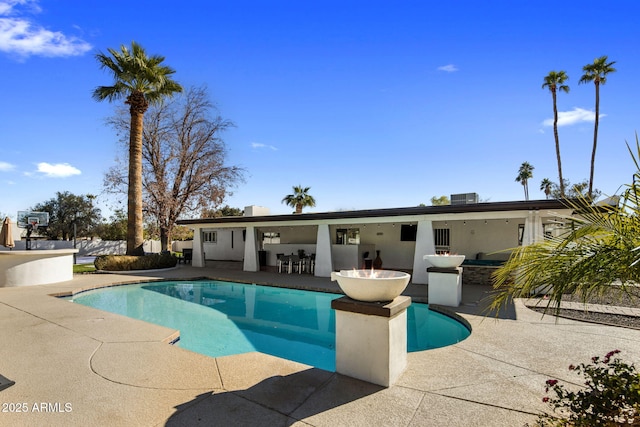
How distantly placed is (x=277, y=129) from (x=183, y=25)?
383 inches

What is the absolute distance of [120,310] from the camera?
32.9ft

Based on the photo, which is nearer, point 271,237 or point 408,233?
point 408,233

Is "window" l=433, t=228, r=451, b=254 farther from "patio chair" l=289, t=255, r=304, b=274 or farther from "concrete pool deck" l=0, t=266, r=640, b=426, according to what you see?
"concrete pool deck" l=0, t=266, r=640, b=426

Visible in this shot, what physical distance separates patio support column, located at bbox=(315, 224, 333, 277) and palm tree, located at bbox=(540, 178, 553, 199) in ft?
129

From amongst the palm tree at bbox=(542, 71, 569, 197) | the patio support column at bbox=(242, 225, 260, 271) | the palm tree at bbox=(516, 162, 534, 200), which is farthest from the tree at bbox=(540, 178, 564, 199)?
the patio support column at bbox=(242, 225, 260, 271)

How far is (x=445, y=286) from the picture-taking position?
9031 mm

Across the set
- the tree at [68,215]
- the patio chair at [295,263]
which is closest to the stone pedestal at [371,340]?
the patio chair at [295,263]

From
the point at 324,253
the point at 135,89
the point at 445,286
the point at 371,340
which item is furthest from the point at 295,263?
the point at 371,340

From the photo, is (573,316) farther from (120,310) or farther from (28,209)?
(28,209)

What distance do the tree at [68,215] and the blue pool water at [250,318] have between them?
26.6m

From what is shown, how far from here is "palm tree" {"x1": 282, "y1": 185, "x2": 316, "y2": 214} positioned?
36.0 meters

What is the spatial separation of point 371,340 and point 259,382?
1.53m

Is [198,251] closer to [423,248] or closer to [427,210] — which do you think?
[423,248]

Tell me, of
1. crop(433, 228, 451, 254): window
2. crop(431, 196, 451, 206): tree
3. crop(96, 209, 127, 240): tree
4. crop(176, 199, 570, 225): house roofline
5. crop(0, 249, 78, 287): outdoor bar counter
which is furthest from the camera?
crop(431, 196, 451, 206): tree
